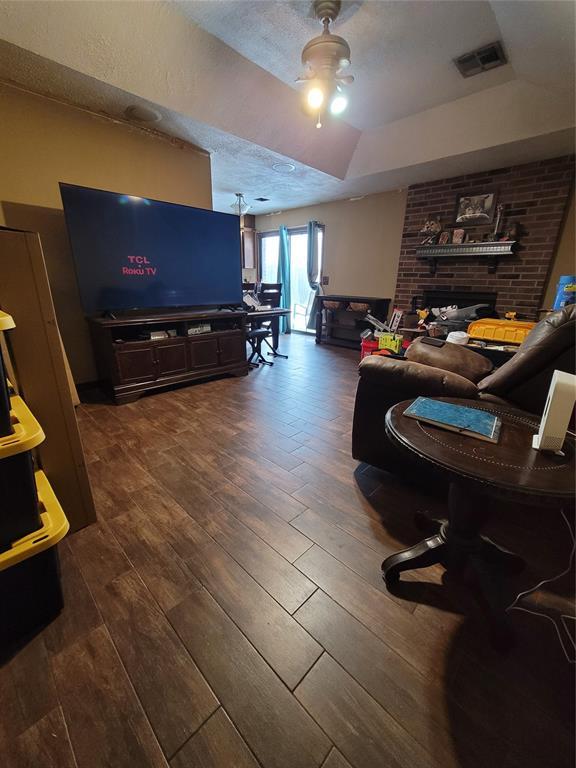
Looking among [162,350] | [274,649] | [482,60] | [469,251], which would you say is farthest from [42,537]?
[469,251]

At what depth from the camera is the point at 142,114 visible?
2557 mm

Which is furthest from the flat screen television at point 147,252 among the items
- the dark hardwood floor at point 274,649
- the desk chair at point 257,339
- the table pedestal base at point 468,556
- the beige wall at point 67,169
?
the table pedestal base at point 468,556

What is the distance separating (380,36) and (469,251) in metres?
2.40

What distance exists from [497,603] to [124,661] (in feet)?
3.94

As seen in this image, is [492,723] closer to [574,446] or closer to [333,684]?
[333,684]

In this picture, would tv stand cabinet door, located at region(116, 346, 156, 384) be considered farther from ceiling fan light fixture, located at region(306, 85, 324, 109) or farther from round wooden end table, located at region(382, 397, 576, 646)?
round wooden end table, located at region(382, 397, 576, 646)

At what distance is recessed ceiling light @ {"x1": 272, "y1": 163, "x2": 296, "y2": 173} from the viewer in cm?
348

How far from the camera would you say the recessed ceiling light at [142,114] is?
2.45 m

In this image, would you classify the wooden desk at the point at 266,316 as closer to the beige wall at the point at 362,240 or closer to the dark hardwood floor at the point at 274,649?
the beige wall at the point at 362,240

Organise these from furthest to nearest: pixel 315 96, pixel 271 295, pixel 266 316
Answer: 1. pixel 271 295
2. pixel 266 316
3. pixel 315 96

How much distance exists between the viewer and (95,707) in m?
0.82

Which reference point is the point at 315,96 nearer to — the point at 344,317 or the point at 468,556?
the point at 468,556

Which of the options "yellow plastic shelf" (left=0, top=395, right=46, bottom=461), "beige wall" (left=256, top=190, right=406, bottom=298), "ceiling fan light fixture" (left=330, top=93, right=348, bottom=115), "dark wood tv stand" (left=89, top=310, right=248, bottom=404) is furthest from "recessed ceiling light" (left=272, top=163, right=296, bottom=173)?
"yellow plastic shelf" (left=0, top=395, right=46, bottom=461)

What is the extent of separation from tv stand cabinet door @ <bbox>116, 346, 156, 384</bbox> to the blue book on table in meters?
2.53
